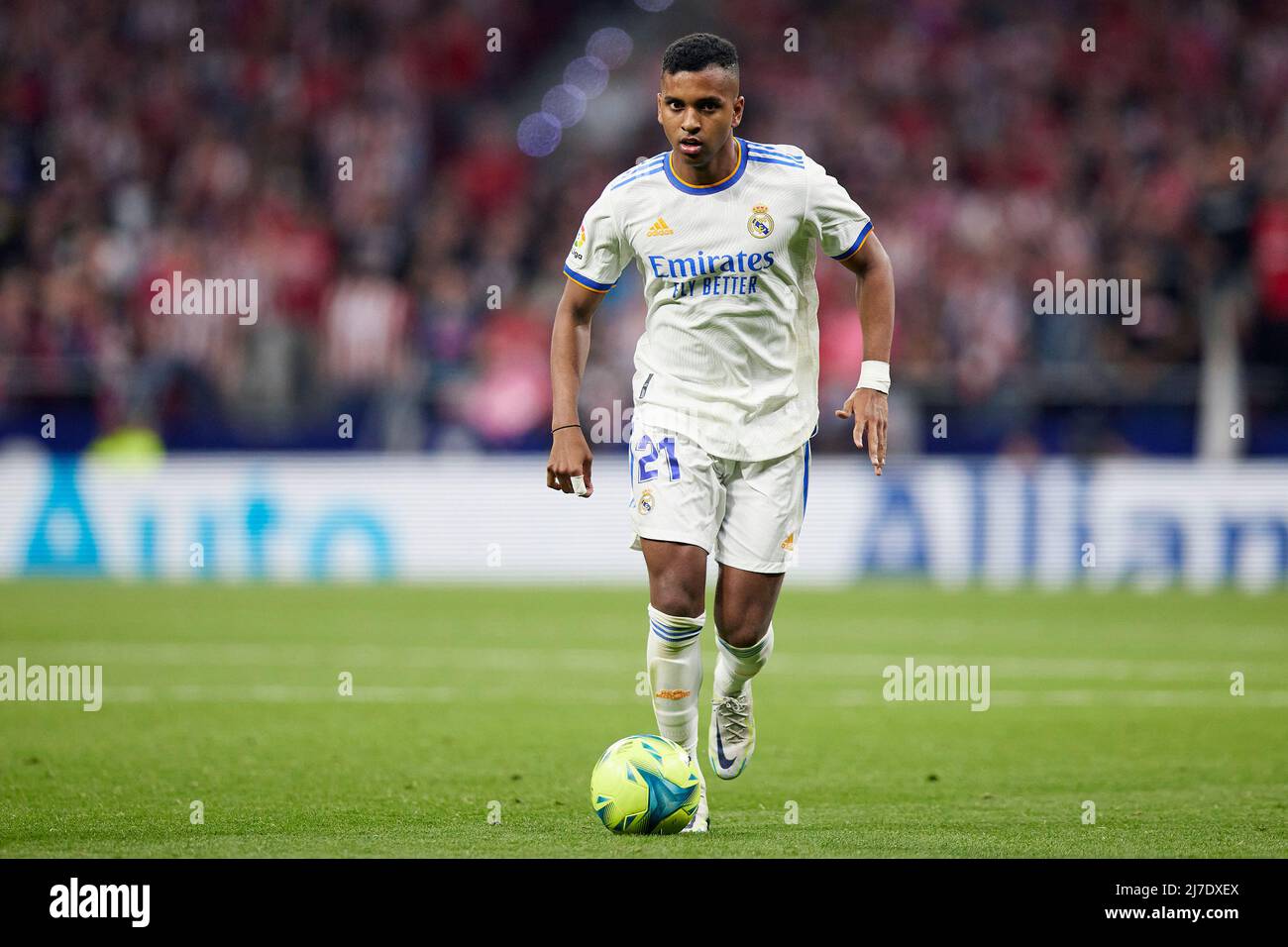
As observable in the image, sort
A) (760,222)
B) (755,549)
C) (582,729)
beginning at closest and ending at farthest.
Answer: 1. (760,222)
2. (755,549)
3. (582,729)

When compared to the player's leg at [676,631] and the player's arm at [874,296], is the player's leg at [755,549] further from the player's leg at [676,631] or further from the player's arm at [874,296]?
the player's arm at [874,296]

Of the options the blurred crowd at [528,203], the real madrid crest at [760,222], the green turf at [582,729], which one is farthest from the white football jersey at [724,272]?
the blurred crowd at [528,203]

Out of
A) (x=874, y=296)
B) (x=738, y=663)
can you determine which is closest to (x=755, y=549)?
(x=738, y=663)

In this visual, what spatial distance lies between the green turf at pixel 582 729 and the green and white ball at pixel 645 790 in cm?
9

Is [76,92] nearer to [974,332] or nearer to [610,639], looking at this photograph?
[974,332]

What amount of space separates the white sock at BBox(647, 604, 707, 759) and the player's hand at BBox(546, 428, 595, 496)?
20.4 inches

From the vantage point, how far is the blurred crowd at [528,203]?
55.5ft

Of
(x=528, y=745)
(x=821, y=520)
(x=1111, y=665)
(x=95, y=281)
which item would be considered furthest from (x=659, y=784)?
(x=95, y=281)

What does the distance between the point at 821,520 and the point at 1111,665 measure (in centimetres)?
552

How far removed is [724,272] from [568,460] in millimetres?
835

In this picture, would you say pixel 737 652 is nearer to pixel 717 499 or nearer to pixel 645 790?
pixel 717 499

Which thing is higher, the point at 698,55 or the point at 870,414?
the point at 698,55

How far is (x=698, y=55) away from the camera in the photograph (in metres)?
5.87

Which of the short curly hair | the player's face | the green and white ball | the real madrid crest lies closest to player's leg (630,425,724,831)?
the green and white ball
